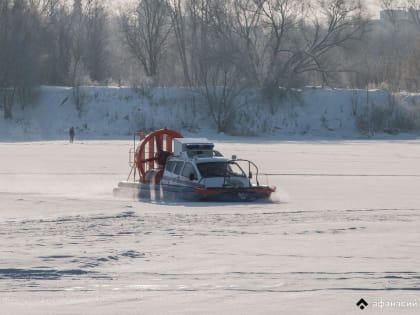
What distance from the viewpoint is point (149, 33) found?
95125mm

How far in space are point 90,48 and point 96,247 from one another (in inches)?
3311

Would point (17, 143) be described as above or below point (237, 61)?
below

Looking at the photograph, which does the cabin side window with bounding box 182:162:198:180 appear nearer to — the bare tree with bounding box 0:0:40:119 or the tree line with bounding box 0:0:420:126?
the tree line with bounding box 0:0:420:126

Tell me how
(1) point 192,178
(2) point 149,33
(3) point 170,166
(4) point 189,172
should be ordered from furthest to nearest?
1. (2) point 149,33
2. (3) point 170,166
3. (4) point 189,172
4. (1) point 192,178

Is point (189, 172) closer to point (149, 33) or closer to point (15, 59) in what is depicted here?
point (15, 59)

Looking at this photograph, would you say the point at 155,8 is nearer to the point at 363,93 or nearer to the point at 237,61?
the point at 237,61

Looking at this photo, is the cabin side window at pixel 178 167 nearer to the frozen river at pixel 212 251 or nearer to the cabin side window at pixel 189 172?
the cabin side window at pixel 189 172

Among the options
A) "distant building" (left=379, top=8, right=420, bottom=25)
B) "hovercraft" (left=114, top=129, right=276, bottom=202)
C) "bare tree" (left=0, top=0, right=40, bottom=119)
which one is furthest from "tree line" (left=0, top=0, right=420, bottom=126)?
"distant building" (left=379, top=8, right=420, bottom=25)

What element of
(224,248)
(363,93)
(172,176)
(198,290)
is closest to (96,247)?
(224,248)

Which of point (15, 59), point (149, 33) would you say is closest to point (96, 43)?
point (149, 33)

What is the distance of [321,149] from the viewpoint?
55500 millimetres

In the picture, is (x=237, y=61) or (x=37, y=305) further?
(x=237, y=61)

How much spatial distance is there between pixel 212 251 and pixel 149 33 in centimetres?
8065

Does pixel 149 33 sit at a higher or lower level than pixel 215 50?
higher
